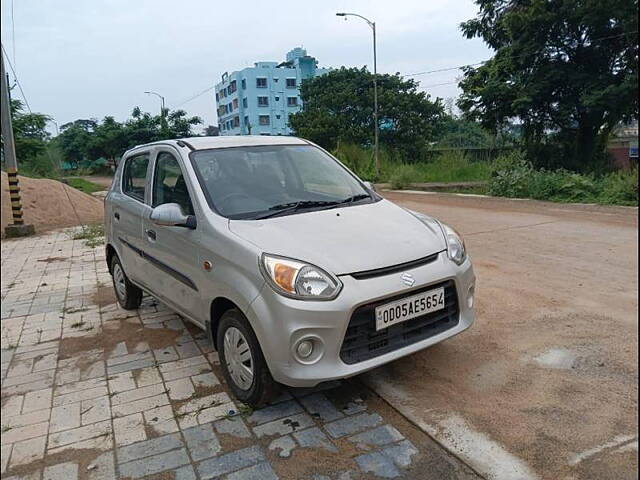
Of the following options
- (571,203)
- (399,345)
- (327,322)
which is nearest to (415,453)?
(399,345)

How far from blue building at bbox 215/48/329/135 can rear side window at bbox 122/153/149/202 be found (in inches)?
2285

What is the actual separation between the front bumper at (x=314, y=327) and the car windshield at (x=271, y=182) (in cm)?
79

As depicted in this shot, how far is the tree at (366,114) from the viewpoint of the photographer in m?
32.0

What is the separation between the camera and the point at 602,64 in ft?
4.37

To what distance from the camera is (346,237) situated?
294cm

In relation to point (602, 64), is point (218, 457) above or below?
below

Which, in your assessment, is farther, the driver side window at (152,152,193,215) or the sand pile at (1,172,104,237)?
the driver side window at (152,152,193,215)

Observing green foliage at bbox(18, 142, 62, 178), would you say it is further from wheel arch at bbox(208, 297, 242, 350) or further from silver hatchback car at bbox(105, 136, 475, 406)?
wheel arch at bbox(208, 297, 242, 350)

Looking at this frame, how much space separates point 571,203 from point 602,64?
26.1ft

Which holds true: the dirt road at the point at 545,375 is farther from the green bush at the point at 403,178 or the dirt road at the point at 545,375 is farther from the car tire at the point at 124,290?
the green bush at the point at 403,178

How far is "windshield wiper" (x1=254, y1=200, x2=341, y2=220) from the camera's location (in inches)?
128

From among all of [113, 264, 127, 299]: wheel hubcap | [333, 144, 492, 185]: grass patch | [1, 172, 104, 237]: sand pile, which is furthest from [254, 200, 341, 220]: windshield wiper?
[333, 144, 492, 185]: grass patch

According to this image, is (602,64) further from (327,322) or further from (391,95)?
(391,95)

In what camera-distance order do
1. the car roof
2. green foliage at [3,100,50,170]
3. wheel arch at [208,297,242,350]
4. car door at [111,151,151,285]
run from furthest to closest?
car door at [111,151,151,285] < the car roof < wheel arch at [208,297,242,350] < green foliage at [3,100,50,170]
